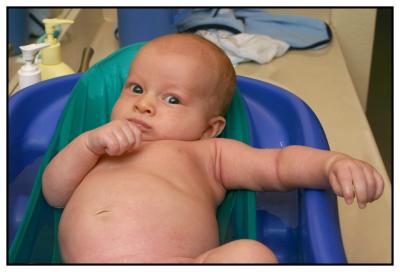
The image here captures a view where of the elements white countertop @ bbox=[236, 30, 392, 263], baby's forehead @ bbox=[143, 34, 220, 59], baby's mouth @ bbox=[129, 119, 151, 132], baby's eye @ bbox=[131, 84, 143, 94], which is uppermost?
baby's forehead @ bbox=[143, 34, 220, 59]

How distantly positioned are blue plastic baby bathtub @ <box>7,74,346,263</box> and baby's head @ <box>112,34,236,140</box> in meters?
0.14

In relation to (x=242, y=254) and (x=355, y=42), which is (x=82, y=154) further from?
(x=355, y=42)

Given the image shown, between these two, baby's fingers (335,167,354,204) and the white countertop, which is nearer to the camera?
baby's fingers (335,167,354,204)

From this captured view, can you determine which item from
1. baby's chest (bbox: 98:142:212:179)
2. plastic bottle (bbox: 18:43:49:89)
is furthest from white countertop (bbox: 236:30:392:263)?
plastic bottle (bbox: 18:43:49:89)

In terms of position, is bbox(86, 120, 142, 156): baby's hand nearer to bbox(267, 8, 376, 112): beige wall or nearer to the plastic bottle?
the plastic bottle

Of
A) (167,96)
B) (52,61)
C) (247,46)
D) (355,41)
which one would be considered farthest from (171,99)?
(355,41)

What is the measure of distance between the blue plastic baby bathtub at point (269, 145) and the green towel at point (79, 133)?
0.03m

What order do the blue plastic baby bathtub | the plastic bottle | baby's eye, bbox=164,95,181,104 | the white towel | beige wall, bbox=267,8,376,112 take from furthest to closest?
beige wall, bbox=267,8,376,112
the white towel
the plastic bottle
baby's eye, bbox=164,95,181,104
the blue plastic baby bathtub

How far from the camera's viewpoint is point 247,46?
130cm

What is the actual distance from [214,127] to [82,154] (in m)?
0.22

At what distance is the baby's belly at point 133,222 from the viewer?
60cm

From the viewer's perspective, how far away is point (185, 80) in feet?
2.46

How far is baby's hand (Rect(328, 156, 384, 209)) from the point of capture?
600 millimetres
